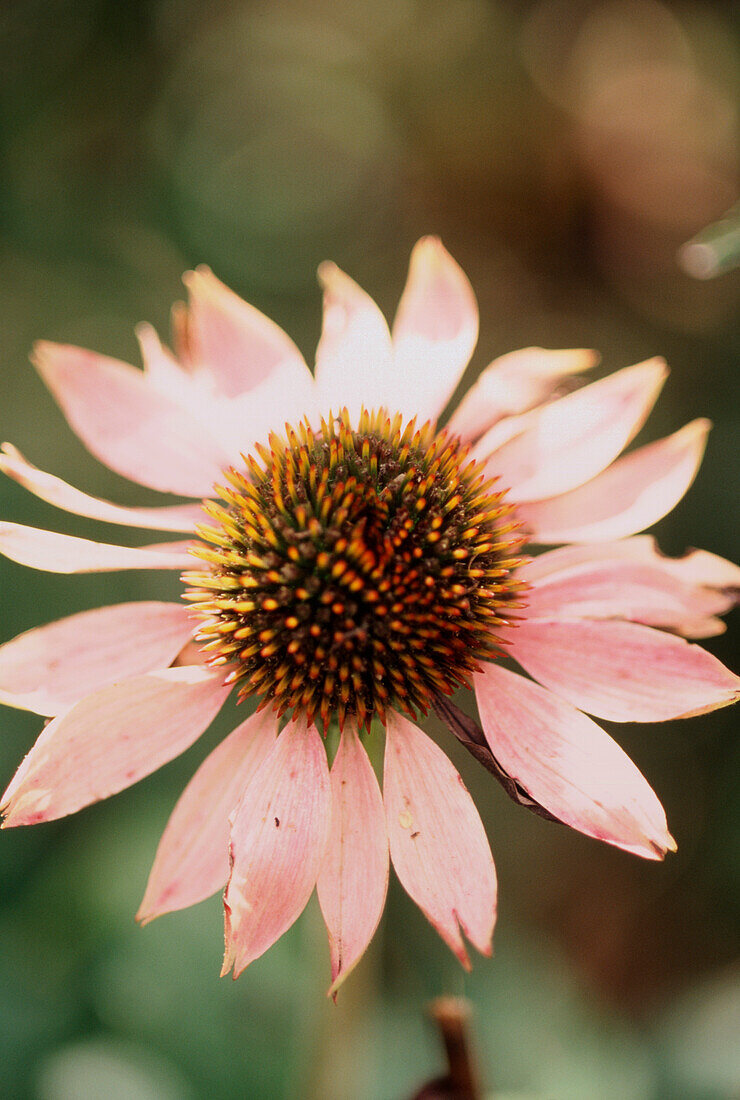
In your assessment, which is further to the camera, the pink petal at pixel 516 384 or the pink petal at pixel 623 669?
the pink petal at pixel 516 384

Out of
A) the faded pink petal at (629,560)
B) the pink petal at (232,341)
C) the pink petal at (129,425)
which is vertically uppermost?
the pink petal at (232,341)

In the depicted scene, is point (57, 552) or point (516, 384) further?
point (516, 384)

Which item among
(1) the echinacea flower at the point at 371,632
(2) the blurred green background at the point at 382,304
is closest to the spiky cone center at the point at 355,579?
(1) the echinacea flower at the point at 371,632

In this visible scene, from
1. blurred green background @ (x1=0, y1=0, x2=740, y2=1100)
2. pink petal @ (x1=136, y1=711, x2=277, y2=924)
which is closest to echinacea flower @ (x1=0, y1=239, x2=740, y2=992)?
pink petal @ (x1=136, y1=711, x2=277, y2=924)

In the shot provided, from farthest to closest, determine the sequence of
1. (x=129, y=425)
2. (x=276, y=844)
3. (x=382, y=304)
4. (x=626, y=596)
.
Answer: (x=382, y=304)
(x=129, y=425)
(x=626, y=596)
(x=276, y=844)

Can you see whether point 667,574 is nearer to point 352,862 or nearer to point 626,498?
point 626,498

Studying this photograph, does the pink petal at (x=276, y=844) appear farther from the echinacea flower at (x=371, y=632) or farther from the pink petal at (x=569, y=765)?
the pink petal at (x=569, y=765)

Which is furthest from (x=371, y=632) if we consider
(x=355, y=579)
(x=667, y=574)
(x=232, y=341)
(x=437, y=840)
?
(x=232, y=341)
